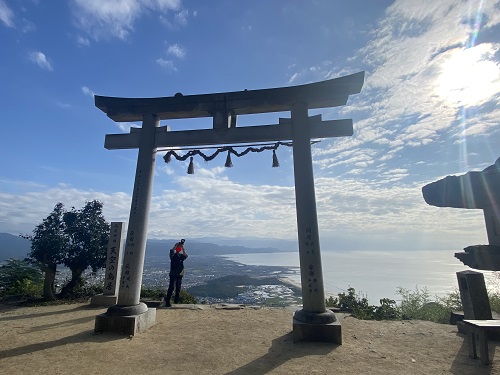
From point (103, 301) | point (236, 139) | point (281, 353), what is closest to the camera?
point (281, 353)

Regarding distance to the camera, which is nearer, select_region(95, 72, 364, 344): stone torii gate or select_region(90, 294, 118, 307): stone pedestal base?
select_region(95, 72, 364, 344): stone torii gate

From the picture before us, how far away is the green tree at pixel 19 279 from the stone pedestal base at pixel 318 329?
35.9 feet

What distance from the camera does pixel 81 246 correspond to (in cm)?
1046

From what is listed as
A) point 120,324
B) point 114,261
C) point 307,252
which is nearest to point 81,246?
point 114,261

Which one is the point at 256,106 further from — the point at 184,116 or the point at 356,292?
the point at 356,292

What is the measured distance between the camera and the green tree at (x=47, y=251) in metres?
9.86

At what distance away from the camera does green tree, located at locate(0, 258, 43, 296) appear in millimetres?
11203

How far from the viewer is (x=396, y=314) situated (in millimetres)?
7711

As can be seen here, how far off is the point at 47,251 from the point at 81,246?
1.06 meters

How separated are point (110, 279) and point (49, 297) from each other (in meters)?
3.03

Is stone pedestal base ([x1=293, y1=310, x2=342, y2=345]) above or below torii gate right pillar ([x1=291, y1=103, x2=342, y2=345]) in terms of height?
below

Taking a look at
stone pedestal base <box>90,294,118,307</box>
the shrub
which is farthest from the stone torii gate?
stone pedestal base <box>90,294,118,307</box>

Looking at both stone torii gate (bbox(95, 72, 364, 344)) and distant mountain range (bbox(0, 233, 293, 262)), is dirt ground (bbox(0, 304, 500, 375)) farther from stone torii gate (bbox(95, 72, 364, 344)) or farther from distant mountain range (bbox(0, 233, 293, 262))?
distant mountain range (bbox(0, 233, 293, 262))

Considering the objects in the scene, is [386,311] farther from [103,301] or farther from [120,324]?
[103,301]
